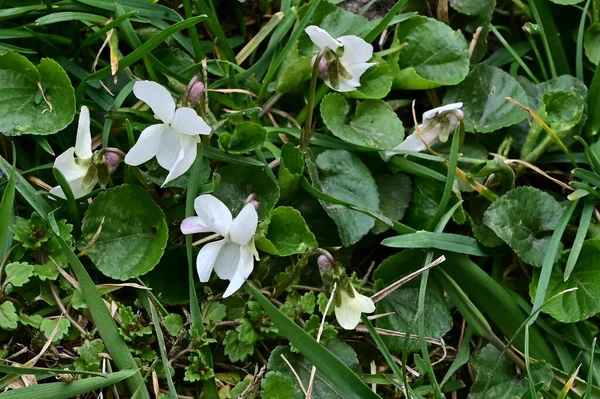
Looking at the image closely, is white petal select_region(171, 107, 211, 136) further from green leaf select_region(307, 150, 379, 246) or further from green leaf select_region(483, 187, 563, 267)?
green leaf select_region(483, 187, 563, 267)

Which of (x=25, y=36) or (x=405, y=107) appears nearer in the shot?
(x=25, y=36)

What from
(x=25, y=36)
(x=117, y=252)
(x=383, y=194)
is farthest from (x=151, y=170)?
(x=383, y=194)

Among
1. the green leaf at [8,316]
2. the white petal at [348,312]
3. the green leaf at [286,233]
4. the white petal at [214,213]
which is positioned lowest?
the white petal at [348,312]

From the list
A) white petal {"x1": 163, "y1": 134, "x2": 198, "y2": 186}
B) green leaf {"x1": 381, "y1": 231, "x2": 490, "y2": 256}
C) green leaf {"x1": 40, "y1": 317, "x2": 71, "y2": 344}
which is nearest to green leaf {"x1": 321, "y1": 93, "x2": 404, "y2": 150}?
green leaf {"x1": 381, "y1": 231, "x2": 490, "y2": 256}

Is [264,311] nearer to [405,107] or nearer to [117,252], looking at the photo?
[117,252]

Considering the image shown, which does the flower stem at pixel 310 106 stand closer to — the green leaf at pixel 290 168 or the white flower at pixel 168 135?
the green leaf at pixel 290 168

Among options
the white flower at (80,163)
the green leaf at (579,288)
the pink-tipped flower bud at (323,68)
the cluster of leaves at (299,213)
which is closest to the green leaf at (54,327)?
the cluster of leaves at (299,213)
